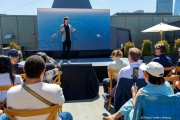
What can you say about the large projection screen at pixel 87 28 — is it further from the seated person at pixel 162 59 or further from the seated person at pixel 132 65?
the seated person at pixel 132 65

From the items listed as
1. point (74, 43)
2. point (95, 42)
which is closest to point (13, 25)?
point (74, 43)

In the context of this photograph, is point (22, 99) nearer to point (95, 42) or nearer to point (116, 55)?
point (116, 55)

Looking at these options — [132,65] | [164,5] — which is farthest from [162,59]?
[164,5]

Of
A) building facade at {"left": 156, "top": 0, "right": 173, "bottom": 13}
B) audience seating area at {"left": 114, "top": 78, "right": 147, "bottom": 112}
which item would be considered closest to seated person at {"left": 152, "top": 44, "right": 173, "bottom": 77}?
audience seating area at {"left": 114, "top": 78, "right": 147, "bottom": 112}

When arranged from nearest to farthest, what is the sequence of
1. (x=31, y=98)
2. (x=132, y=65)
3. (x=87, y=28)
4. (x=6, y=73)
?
(x=31, y=98), (x=6, y=73), (x=132, y=65), (x=87, y=28)

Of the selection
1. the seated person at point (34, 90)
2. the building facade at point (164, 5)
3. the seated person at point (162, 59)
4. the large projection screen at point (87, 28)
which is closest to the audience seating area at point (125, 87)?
the seated person at point (162, 59)

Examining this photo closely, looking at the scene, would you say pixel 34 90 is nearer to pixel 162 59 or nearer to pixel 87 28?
pixel 162 59

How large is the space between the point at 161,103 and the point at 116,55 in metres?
2.13

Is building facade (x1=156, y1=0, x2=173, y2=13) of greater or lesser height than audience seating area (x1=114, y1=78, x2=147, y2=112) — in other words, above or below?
above

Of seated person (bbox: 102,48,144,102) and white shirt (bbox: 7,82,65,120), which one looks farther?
seated person (bbox: 102,48,144,102)

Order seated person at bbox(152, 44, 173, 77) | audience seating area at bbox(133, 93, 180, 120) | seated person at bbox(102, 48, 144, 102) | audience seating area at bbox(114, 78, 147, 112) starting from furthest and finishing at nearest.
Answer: seated person at bbox(152, 44, 173, 77) → seated person at bbox(102, 48, 144, 102) → audience seating area at bbox(114, 78, 147, 112) → audience seating area at bbox(133, 93, 180, 120)

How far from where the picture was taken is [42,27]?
9.59 meters

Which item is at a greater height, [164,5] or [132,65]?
[164,5]

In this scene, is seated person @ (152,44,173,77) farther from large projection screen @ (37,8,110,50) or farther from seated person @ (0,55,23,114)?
large projection screen @ (37,8,110,50)
